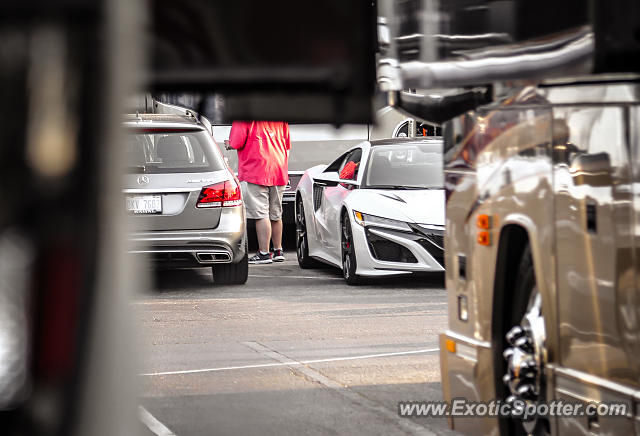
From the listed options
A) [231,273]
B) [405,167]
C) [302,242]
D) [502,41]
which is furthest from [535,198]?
[302,242]

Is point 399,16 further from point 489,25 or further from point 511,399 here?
point 511,399

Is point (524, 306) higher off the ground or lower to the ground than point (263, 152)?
lower

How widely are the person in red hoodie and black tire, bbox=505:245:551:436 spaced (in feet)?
35.1

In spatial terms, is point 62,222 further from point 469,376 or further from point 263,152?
point 263,152

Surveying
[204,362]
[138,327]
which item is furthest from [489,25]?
[204,362]

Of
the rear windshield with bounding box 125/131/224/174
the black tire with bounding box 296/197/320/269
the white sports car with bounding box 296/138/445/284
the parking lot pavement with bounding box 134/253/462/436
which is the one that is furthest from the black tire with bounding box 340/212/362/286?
the black tire with bounding box 296/197/320/269

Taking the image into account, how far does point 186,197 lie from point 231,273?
3.88 ft

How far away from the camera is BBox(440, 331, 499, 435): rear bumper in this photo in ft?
16.1

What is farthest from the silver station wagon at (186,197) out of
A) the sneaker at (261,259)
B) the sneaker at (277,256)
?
the sneaker at (277,256)

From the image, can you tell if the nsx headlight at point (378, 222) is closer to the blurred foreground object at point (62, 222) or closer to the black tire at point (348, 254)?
the black tire at point (348, 254)

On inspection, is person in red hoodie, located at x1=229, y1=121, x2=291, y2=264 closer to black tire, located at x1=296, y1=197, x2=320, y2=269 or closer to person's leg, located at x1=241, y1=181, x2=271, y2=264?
person's leg, located at x1=241, y1=181, x2=271, y2=264

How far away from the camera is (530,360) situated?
4473 millimetres

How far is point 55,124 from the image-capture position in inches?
47.6

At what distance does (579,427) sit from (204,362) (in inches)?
188
